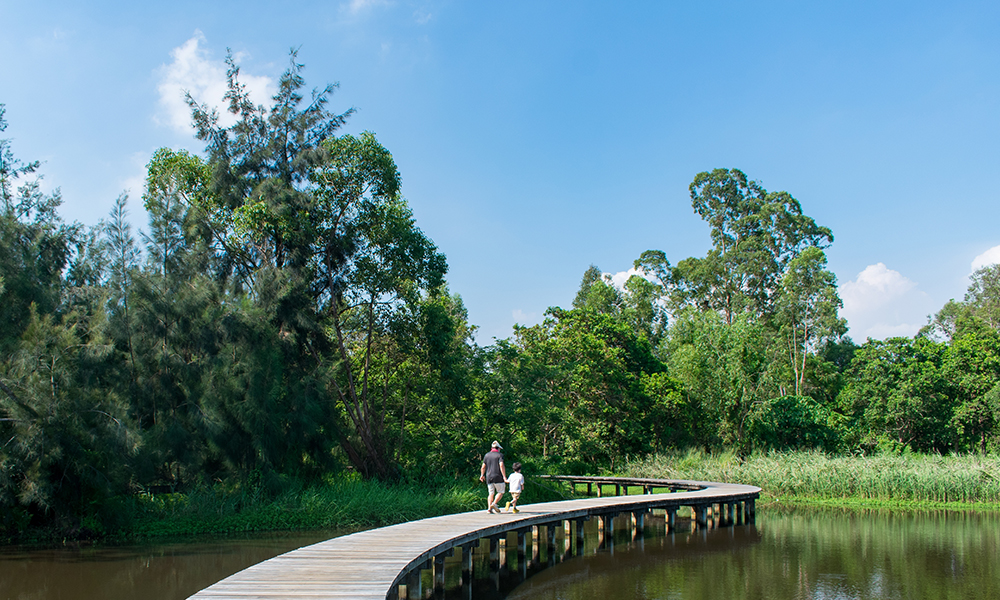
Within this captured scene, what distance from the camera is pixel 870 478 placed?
22.6 meters

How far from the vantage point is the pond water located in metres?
10.9

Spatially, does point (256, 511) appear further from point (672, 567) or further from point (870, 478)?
point (870, 478)

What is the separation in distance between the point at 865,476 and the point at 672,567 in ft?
41.5

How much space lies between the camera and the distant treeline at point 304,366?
15375mm

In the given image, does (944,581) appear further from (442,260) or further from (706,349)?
(706,349)

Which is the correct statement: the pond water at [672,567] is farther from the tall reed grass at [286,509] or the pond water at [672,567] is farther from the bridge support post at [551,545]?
the tall reed grass at [286,509]

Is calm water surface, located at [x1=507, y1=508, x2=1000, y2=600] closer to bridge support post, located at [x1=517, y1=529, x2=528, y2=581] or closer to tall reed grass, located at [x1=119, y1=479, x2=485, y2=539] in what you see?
bridge support post, located at [x1=517, y1=529, x2=528, y2=581]

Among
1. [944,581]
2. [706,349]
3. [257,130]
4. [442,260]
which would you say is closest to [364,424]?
[442,260]

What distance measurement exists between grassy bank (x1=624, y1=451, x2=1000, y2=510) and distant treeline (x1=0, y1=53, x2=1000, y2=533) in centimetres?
444

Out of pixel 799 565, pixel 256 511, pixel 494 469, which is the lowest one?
pixel 799 565

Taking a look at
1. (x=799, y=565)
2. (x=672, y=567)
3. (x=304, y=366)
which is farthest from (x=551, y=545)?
(x=304, y=366)

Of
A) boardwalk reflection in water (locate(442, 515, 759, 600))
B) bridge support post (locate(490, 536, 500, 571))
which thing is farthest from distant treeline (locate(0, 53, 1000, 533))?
bridge support post (locate(490, 536, 500, 571))

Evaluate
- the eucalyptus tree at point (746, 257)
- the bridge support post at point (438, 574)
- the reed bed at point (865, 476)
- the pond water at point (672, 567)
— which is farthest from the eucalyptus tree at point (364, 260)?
the eucalyptus tree at point (746, 257)

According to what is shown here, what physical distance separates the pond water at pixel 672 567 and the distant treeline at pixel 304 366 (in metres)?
2.63
